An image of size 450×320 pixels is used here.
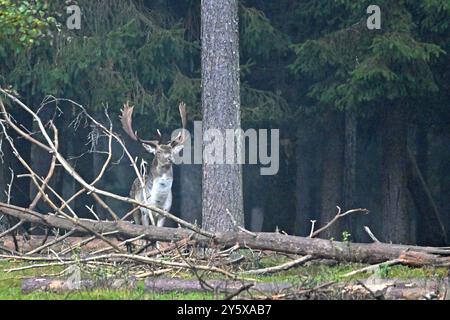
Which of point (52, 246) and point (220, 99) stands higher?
point (220, 99)

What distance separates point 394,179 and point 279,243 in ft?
31.0

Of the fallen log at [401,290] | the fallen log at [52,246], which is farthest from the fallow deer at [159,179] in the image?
the fallen log at [401,290]

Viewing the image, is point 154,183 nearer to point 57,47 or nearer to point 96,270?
point 57,47

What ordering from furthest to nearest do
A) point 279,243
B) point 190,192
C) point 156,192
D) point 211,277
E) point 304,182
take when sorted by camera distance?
point 304,182
point 190,192
point 156,192
point 279,243
point 211,277

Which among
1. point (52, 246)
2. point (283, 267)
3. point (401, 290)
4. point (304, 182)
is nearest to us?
point (401, 290)

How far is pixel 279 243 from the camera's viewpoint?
15.1 meters

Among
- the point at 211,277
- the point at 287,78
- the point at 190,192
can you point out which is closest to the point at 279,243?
the point at 211,277

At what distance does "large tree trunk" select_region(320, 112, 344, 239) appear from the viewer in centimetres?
2644

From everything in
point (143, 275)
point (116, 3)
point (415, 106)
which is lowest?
point (143, 275)

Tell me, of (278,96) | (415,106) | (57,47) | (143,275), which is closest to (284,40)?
(278,96)

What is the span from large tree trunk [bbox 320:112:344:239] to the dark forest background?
0.11 ft

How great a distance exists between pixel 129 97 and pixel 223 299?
12.1 meters

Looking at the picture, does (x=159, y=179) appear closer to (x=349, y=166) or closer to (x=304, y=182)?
(x=349, y=166)

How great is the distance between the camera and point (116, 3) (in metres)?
24.1
